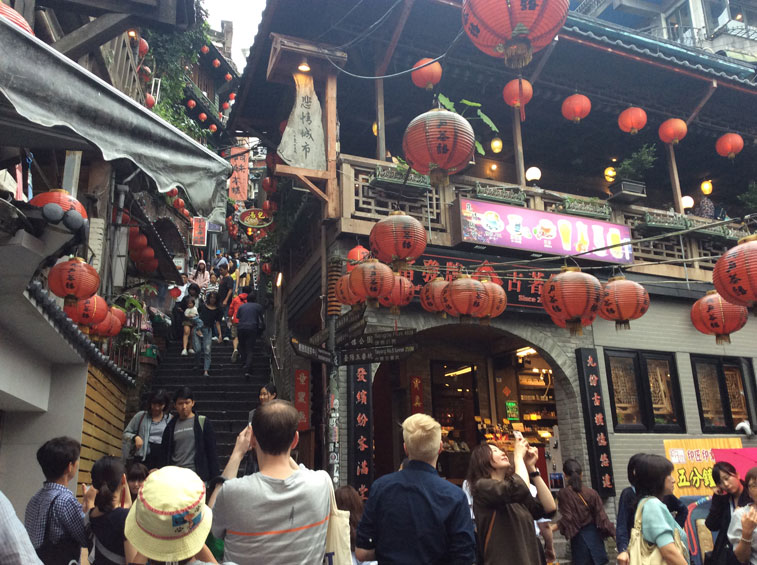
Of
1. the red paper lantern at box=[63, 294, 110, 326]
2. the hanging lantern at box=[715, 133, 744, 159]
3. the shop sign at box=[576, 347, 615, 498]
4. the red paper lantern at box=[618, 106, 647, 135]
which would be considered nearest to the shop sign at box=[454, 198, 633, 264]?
the shop sign at box=[576, 347, 615, 498]

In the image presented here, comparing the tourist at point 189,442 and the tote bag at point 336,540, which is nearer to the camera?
the tote bag at point 336,540

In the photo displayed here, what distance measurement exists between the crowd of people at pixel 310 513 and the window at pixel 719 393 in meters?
9.12

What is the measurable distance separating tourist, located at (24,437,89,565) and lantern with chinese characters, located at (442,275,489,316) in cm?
617

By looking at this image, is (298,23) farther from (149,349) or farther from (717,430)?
(717,430)

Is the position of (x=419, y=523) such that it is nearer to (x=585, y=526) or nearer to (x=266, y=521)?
(x=266, y=521)

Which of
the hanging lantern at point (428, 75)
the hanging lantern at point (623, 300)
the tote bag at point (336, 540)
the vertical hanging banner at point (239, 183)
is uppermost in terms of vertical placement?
the vertical hanging banner at point (239, 183)

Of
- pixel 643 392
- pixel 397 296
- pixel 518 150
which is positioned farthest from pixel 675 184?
pixel 397 296

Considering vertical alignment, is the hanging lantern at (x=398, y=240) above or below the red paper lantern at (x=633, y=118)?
below

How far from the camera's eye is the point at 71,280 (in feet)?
25.2

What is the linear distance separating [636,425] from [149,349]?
37.4 feet

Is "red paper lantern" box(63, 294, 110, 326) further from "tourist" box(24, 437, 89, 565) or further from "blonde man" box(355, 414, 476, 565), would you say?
"blonde man" box(355, 414, 476, 565)

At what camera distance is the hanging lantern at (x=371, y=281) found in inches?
342

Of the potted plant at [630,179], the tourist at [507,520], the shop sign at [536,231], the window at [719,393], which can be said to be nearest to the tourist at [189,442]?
the tourist at [507,520]

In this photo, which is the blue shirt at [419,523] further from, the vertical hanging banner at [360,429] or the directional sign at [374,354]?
the vertical hanging banner at [360,429]
